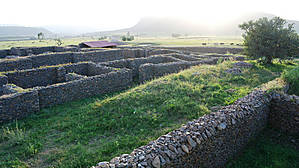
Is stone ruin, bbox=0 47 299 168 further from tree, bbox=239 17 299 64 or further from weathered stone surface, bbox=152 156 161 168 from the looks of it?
tree, bbox=239 17 299 64

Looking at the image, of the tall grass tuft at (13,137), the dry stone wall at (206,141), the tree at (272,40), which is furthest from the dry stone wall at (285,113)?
the tall grass tuft at (13,137)

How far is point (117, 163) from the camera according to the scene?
4539mm

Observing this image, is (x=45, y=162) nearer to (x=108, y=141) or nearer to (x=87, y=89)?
(x=108, y=141)

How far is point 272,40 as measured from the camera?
50.8 feet

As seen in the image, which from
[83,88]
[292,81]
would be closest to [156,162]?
[83,88]

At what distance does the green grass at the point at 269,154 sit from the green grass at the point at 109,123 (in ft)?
6.39

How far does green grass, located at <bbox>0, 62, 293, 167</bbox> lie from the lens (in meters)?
6.61

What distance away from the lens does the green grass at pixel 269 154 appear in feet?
20.9

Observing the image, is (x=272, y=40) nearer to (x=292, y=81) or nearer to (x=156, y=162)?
(x=292, y=81)

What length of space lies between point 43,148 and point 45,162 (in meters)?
0.90

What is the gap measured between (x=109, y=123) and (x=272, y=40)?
13.5 metres

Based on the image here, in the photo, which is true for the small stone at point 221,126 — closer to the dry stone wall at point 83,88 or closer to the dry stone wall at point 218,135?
the dry stone wall at point 218,135

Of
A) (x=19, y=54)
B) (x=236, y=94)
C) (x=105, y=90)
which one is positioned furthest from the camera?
(x=19, y=54)

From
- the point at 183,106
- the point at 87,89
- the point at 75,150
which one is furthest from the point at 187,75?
the point at 75,150
